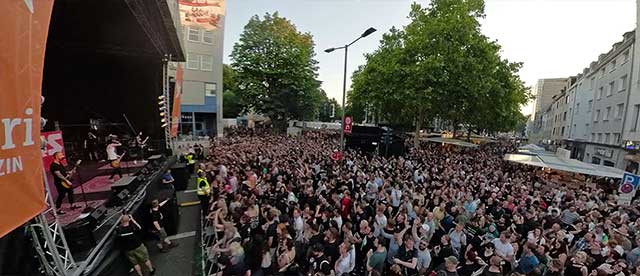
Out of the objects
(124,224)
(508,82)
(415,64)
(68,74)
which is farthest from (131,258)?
(508,82)

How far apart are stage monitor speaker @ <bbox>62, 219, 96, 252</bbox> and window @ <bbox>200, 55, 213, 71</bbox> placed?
25.3m

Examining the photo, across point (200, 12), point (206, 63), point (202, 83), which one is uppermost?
point (200, 12)

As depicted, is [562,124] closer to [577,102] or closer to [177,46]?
[577,102]

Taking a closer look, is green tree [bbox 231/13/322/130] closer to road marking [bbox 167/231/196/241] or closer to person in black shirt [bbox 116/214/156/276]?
road marking [bbox 167/231/196/241]

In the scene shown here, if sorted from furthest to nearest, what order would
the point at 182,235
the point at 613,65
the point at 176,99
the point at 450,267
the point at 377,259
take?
the point at 613,65 < the point at 176,99 < the point at 182,235 < the point at 377,259 < the point at 450,267

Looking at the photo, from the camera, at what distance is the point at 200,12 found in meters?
21.3

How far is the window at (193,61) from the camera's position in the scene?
1056 inches

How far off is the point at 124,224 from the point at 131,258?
0.70 m

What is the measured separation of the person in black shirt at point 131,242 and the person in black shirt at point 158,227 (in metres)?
1.11

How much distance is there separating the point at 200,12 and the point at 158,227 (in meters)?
19.4

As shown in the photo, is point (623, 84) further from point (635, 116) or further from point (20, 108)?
point (20, 108)

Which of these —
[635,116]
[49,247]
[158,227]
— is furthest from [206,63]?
[635,116]

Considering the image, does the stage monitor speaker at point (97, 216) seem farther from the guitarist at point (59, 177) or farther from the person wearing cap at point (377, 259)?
the person wearing cap at point (377, 259)

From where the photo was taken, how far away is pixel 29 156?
2545 millimetres
